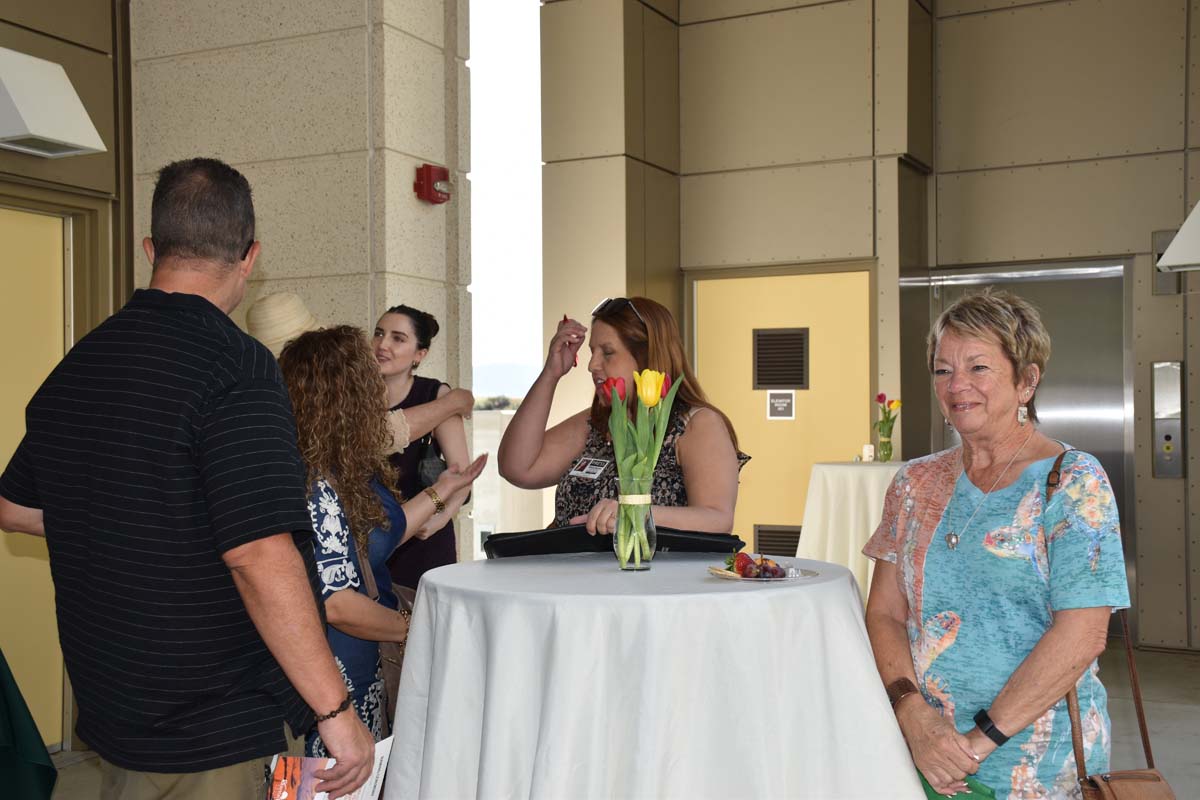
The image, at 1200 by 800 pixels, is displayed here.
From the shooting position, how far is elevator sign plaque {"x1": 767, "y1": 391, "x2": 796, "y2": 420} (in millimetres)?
7695

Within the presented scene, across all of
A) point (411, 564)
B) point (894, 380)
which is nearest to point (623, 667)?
point (411, 564)

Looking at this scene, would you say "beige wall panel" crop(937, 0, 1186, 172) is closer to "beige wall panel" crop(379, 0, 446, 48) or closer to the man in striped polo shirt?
"beige wall panel" crop(379, 0, 446, 48)

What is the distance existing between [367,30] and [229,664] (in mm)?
3535

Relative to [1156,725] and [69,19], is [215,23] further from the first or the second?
[1156,725]

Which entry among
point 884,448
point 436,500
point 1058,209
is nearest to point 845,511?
point 884,448

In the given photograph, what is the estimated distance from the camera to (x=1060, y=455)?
209 centimetres

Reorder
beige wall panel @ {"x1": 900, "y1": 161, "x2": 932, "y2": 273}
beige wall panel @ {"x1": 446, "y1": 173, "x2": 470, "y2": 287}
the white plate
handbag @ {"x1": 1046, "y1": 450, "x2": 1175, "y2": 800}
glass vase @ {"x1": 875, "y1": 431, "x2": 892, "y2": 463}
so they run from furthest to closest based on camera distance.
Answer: beige wall panel @ {"x1": 900, "y1": 161, "x2": 932, "y2": 273}, glass vase @ {"x1": 875, "y1": 431, "x2": 892, "y2": 463}, beige wall panel @ {"x1": 446, "y1": 173, "x2": 470, "y2": 287}, the white plate, handbag @ {"x1": 1046, "y1": 450, "x2": 1175, "y2": 800}

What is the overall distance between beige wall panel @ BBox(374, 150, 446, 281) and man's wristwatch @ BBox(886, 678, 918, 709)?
123 inches

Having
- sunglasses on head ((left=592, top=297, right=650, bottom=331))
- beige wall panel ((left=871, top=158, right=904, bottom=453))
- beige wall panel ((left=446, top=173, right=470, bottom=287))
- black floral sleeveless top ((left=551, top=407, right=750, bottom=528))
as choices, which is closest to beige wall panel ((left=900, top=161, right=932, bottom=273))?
beige wall panel ((left=871, top=158, right=904, bottom=453))

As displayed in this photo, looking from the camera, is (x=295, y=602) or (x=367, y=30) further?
(x=367, y=30)

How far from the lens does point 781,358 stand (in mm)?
7746

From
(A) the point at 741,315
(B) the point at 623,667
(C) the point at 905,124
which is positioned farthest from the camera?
(A) the point at 741,315

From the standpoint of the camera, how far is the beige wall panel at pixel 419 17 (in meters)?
4.80

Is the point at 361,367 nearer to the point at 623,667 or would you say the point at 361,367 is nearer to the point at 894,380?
the point at 623,667
